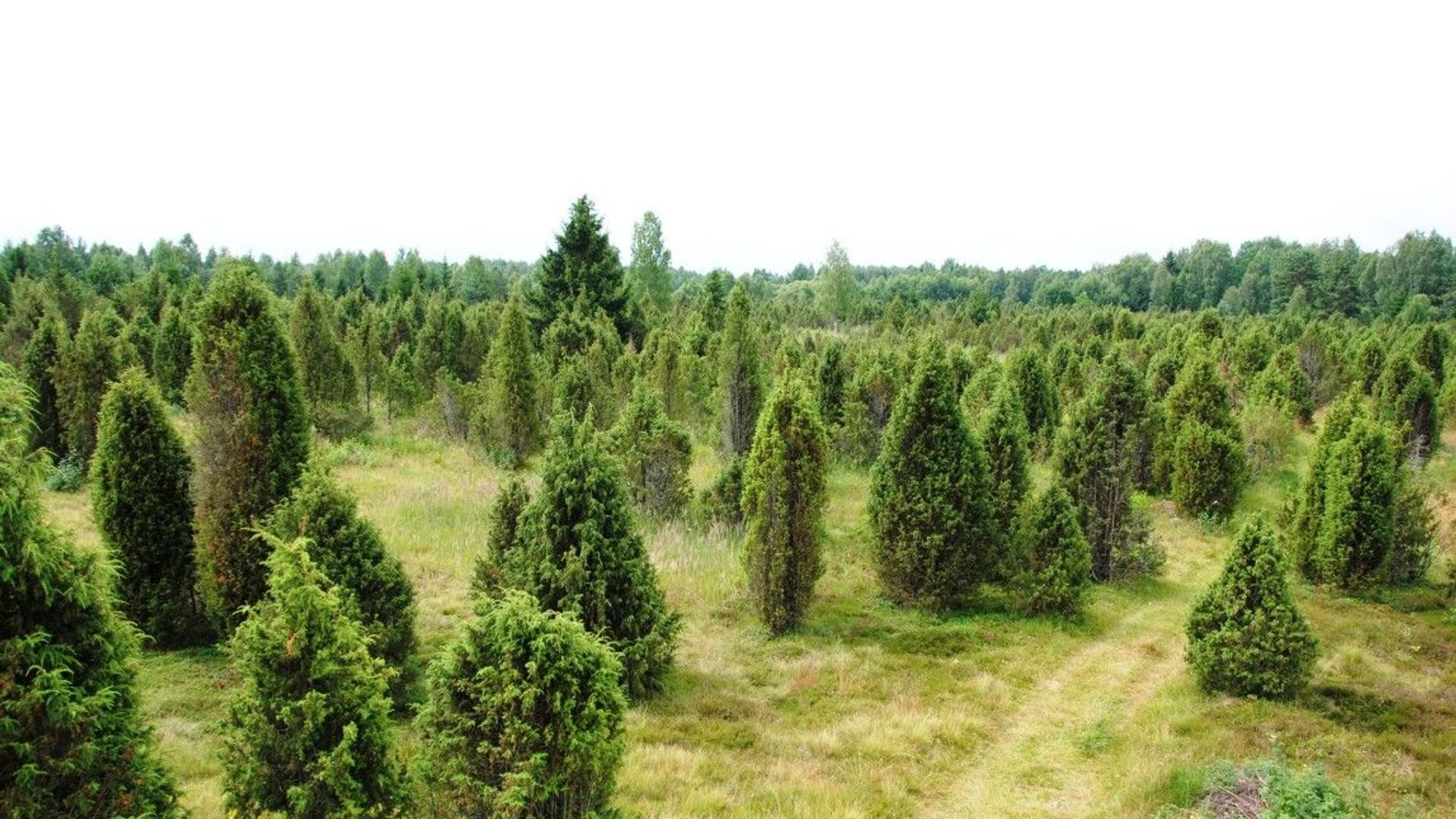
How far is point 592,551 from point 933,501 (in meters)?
6.25

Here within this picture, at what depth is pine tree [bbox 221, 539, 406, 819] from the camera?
474cm

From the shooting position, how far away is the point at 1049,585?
13.0 m

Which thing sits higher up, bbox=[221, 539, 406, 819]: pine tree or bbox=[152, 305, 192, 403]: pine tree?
bbox=[152, 305, 192, 403]: pine tree

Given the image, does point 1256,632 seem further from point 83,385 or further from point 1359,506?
point 83,385

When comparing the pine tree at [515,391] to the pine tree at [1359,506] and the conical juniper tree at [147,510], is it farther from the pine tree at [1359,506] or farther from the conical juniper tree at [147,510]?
the pine tree at [1359,506]

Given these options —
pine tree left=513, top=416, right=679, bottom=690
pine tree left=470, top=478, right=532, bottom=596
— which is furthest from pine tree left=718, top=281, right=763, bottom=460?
pine tree left=513, top=416, right=679, bottom=690

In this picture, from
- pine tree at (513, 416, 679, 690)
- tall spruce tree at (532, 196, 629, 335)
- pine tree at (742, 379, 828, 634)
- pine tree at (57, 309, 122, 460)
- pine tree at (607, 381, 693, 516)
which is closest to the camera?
pine tree at (513, 416, 679, 690)

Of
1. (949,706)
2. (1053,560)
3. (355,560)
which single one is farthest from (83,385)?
(1053,560)

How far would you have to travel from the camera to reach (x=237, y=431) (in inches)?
388

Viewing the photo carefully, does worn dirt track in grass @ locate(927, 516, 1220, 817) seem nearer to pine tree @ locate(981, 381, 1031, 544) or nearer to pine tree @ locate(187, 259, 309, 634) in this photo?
pine tree @ locate(981, 381, 1031, 544)

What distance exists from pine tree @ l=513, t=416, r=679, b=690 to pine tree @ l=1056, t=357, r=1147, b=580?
9.60m

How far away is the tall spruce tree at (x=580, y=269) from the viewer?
36.7 m

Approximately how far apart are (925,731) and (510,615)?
5904mm

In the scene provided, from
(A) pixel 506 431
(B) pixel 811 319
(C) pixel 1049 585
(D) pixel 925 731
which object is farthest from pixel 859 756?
(B) pixel 811 319
